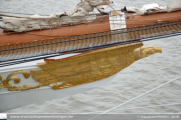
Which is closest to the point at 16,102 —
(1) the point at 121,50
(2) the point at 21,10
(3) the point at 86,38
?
(3) the point at 86,38

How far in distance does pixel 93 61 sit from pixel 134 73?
1367 mm

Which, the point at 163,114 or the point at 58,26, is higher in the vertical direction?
the point at 58,26

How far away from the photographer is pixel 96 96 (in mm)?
3344

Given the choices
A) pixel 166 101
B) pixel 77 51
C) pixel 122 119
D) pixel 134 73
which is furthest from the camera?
pixel 134 73

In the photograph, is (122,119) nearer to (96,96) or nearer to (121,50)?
(96,96)

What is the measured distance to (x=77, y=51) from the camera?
2711 millimetres

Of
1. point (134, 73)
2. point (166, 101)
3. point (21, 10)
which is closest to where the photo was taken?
point (166, 101)

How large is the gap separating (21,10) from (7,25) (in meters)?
2.93

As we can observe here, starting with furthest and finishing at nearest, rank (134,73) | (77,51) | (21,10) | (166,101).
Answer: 1. (21,10)
2. (134,73)
3. (166,101)
4. (77,51)

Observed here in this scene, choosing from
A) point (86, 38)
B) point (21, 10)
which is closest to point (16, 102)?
point (86, 38)

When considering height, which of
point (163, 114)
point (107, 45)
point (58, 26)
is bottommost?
point (163, 114)

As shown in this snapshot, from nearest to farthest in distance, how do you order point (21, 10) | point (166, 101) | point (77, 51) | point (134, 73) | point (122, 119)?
point (77, 51), point (122, 119), point (166, 101), point (134, 73), point (21, 10)

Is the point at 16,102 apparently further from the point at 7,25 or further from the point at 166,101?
the point at 166,101

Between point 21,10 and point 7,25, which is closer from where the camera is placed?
point 7,25
